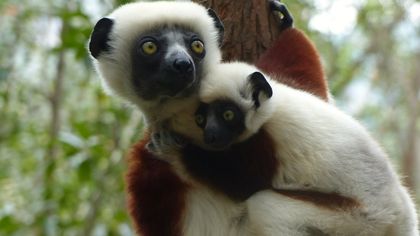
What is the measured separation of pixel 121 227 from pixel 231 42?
2651 mm

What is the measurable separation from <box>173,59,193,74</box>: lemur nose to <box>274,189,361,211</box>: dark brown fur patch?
83 centimetres

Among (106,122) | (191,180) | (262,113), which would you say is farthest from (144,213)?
(106,122)

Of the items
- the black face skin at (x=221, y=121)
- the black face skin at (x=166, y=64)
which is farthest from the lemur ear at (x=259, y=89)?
the black face skin at (x=166, y=64)

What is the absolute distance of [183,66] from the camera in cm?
358

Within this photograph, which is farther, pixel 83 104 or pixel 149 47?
pixel 83 104

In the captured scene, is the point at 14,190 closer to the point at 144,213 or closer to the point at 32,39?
the point at 32,39

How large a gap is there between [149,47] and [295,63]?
1.22 meters

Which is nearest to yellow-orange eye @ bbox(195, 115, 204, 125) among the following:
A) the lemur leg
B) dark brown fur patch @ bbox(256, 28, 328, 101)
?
the lemur leg

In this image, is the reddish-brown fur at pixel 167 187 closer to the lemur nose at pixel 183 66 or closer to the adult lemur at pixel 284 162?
the adult lemur at pixel 284 162

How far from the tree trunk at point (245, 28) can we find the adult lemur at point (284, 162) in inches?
25.5

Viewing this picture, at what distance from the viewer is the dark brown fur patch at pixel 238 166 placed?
356 cm

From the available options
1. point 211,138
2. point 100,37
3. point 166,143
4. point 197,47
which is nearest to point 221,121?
point 211,138

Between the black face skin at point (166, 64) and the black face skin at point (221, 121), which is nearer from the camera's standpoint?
the black face skin at point (221, 121)

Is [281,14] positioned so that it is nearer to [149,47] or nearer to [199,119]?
[149,47]
